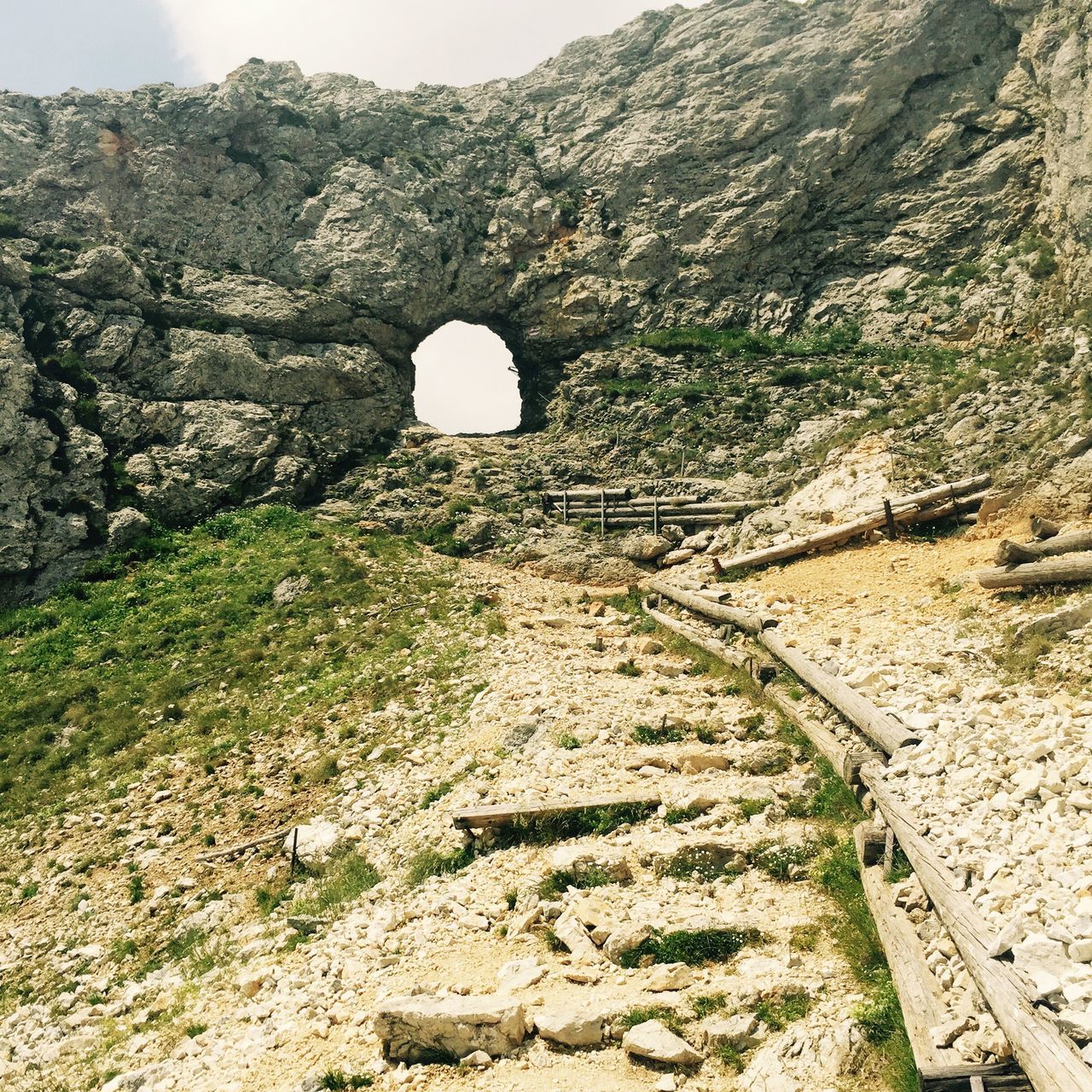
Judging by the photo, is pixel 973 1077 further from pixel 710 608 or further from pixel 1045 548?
pixel 710 608

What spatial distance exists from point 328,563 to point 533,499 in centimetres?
987

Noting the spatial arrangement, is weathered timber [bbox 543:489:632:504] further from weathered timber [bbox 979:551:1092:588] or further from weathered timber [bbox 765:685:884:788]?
weathered timber [bbox 979:551:1092:588]

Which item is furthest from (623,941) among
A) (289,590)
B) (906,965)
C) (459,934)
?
(289,590)

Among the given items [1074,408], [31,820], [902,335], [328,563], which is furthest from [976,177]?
[31,820]

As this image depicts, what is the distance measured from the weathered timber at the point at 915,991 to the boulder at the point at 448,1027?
311cm

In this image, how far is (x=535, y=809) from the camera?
988cm

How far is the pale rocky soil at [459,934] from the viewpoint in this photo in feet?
20.1

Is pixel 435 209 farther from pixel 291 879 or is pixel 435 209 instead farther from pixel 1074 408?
pixel 291 879

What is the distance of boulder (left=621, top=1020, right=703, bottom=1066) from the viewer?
5.63 m

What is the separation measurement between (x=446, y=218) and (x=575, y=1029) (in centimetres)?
4187

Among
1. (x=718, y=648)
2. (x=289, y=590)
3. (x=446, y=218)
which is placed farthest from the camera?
(x=446, y=218)

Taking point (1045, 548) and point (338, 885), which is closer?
point (338, 885)

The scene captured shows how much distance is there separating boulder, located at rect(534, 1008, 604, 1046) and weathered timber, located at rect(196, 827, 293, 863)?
24.9 ft

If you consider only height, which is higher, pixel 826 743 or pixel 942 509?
pixel 942 509
